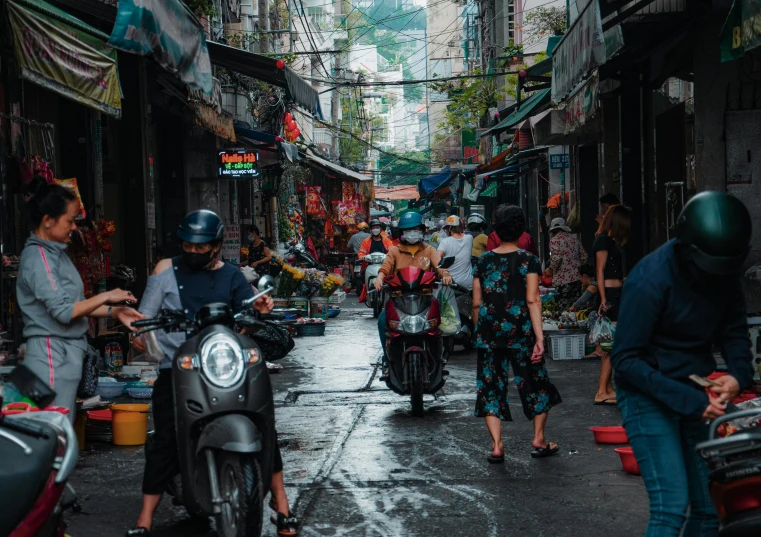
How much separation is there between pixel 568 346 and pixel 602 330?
349cm

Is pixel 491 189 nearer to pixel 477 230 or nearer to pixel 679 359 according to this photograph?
pixel 477 230

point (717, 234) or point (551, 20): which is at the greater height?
point (551, 20)

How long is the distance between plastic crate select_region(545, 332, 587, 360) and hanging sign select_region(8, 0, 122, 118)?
646 cm

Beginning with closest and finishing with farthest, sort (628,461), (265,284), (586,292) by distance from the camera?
(265,284) < (628,461) < (586,292)

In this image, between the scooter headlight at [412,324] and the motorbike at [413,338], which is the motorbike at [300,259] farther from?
the scooter headlight at [412,324]

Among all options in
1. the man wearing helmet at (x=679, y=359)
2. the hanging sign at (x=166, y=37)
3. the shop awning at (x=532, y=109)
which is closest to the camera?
the man wearing helmet at (x=679, y=359)

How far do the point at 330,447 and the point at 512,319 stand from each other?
A: 1.74 meters

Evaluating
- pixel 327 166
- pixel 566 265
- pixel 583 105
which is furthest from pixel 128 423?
pixel 327 166

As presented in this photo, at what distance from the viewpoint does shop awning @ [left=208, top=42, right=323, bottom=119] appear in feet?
45.4

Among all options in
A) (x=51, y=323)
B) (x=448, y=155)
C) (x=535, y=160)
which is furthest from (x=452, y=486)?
(x=448, y=155)

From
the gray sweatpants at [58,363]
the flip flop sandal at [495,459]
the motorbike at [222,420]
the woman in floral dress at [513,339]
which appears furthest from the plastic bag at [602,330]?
the gray sweatpants at [58,363]

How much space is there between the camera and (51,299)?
18.6 ft

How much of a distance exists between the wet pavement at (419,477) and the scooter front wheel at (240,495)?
827 millimetres

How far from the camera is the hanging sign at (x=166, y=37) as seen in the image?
801cm
